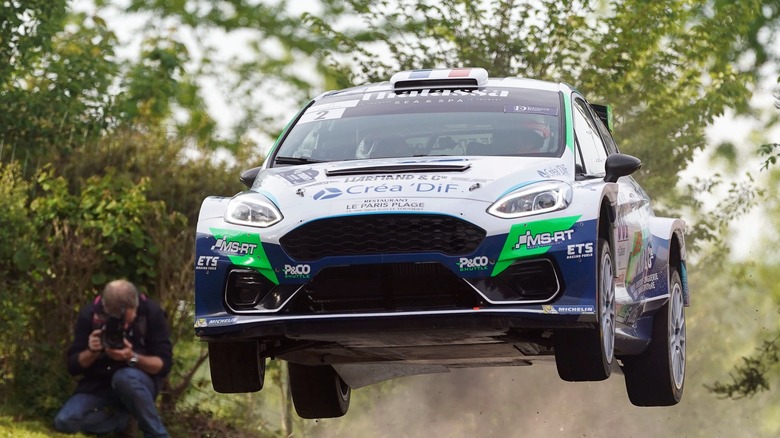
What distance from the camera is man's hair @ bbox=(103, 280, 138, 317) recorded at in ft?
40.4

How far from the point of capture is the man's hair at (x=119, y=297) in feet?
40.4

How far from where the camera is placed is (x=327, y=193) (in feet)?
26.1

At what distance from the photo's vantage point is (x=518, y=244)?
302 inches

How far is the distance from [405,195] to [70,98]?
8610 mm

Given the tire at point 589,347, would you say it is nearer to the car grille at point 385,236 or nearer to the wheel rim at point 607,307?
the wheel rim at point 607,307

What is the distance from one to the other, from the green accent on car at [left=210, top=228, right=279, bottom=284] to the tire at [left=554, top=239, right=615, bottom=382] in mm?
1568

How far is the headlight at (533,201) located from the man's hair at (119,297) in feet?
17.4

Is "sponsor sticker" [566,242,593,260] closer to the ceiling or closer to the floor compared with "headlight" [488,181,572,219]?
closer to the floor

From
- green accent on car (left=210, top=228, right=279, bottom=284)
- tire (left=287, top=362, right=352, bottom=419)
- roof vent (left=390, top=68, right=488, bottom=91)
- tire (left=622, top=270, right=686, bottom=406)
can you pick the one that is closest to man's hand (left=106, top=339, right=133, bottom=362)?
tire (left=287, top=362, right=352, bottom=419)

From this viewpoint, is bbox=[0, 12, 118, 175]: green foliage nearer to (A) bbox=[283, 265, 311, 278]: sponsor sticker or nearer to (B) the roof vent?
(B) the roof vent

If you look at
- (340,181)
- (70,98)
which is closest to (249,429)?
(70,98)

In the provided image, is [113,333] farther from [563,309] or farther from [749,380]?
[749,380]

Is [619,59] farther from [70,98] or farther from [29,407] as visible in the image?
[29,407]

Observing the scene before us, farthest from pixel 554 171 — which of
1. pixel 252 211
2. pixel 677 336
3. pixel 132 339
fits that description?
pixel 132 339
